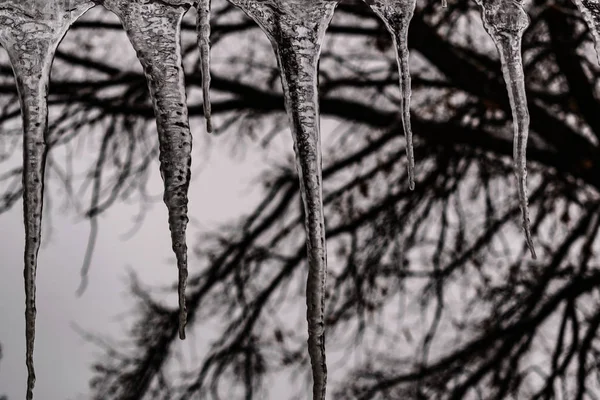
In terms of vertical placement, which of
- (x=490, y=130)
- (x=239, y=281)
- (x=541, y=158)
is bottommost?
(x=239, y=281)

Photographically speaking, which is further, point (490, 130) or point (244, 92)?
point (244, 92)

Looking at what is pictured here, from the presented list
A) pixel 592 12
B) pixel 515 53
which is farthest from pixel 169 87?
pixel 592 12

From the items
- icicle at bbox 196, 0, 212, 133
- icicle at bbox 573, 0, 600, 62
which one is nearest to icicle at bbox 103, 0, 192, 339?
icicle at bbox 196, 0, 212, 133

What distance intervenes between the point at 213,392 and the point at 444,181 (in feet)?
6.35

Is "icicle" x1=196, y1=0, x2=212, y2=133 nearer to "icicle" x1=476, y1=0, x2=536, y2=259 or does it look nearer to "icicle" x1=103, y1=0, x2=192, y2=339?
"icicle" x1=103, y1=0, x2=192, y2=339

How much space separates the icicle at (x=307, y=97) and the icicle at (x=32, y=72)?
213 mm

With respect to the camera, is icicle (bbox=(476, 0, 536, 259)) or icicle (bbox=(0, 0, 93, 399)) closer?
icicle (bbox=(0, 0, 93, 399))

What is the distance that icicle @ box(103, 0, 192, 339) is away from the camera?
71cm

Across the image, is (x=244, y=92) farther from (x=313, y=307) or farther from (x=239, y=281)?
(x=313, y=307)

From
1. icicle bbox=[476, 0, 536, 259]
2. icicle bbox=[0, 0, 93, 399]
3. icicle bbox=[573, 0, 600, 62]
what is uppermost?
icicle bbox=[573, 0, 600, 62]

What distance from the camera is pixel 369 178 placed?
3.67 m

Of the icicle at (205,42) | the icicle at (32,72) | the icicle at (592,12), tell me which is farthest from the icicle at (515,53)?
the icicle at (32,72)

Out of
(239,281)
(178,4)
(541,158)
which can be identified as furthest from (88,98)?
(178,4)

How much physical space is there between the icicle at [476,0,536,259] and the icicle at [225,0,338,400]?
0.25 meters
